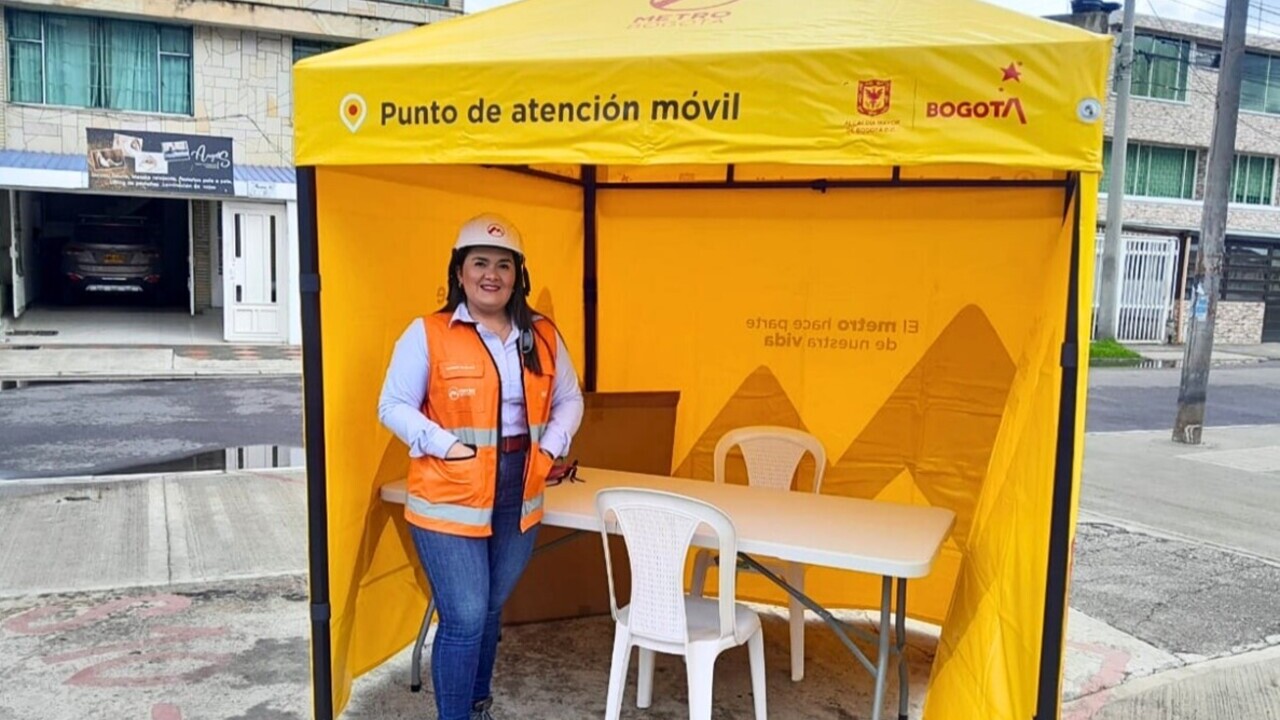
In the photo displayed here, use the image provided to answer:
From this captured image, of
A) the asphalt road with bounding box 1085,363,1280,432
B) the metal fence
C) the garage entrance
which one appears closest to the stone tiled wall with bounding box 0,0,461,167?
the garage entrance

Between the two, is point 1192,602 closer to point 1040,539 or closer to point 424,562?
point 1040,539

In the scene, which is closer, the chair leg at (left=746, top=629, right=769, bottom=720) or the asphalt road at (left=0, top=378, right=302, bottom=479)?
Result: the chair leg at (left=746, top=629, right=769, bottom=720)

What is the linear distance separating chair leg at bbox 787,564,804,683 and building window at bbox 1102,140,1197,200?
23.9 m

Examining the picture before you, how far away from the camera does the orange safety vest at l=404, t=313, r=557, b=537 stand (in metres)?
3.21

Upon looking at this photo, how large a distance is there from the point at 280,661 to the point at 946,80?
3527 mm

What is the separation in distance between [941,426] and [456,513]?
245 cm

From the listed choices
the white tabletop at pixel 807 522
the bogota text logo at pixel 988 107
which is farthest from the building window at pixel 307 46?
the bogota text logo at pixel 988 107

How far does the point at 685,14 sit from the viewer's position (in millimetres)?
3260

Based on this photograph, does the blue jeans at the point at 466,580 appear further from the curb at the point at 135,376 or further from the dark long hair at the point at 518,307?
the curb at the point at 135,376

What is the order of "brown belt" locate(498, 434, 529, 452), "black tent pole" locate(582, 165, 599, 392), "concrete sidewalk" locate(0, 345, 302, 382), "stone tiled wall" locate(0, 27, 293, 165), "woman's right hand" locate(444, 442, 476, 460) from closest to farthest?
"woman's right hand" locate(444, 442, 476, 460) → "brown belt" locate(498, 434, 529, 452) → "black tent pole" locate(582, 165, 599, 392) → "concrete sidewalk" locate(0, 345, 302, 382) → "stone tiled wall" locate(0, 27, 293, 165)

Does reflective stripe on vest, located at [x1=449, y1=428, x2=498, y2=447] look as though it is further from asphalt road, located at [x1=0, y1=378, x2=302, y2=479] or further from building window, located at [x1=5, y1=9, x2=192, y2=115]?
building window, located at [x1=5, y1=9, x2=192, y2=115]

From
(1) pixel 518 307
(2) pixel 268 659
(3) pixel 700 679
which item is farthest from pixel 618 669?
(2) pixel 268 659

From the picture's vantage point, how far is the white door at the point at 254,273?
56.3ft

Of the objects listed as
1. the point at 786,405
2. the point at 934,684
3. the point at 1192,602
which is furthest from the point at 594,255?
the point at 1192,602
